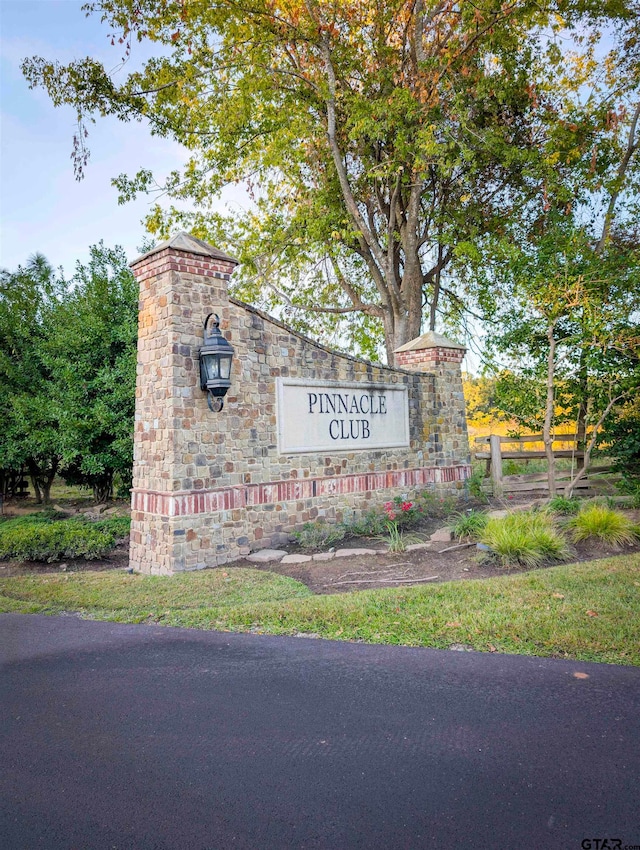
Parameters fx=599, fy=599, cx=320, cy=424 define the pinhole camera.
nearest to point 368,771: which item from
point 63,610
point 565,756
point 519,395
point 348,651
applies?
point 565,756

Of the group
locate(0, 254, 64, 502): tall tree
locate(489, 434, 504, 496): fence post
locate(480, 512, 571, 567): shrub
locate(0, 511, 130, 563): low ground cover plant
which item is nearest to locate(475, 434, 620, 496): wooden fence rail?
locate(489, 434, 504, 496): fence post

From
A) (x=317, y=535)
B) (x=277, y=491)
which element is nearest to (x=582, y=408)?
(x=317, y=535)

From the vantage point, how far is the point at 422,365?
11742 millimetres

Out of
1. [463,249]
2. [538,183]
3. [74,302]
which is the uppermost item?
[538,183]

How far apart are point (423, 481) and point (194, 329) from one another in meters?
5.43

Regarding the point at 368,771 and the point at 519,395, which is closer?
the point at 368,771

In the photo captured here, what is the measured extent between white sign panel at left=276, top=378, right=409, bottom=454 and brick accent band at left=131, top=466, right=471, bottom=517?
494 mm

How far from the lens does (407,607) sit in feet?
16.8

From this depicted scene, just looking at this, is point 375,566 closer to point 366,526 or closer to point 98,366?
point 366,526

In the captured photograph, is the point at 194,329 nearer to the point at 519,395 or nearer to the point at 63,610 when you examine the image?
the point at 63,610

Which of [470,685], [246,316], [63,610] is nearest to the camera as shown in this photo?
[470,685]

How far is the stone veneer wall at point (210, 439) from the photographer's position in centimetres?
714

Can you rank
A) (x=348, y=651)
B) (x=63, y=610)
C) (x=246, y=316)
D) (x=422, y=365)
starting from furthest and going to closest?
(x=422, y=365) < (x=246, y=316) < (x=63, y=610) < (x=348, y=651)

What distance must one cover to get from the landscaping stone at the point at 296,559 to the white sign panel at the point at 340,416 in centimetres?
159
